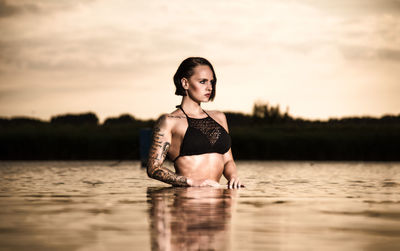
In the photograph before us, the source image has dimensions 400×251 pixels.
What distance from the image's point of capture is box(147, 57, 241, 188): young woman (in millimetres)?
8172

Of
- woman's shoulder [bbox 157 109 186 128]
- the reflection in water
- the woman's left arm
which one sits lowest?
the reflection in water

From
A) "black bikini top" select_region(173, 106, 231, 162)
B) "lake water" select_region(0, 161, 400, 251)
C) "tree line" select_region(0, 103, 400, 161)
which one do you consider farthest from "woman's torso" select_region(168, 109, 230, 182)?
"tree line" select_region(0, 103, 400, 161)

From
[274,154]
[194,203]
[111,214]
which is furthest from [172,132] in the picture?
[274,154]

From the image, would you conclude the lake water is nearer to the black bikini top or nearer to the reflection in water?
the reflection in water

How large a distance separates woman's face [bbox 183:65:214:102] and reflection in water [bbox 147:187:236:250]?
3.54 feet

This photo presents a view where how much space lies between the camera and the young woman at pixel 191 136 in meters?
8.17

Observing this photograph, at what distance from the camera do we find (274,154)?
25188 millimetres

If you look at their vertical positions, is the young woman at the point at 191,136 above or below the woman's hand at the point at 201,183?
above

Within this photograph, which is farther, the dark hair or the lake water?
the dark hair

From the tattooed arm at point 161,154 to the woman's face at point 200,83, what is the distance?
1.44 ft

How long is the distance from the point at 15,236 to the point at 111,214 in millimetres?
1526

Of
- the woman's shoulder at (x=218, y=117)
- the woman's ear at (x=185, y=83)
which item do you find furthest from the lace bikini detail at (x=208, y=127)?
the woman's ear at (x=185, y=83)

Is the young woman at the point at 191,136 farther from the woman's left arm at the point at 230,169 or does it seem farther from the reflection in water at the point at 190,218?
the reflection in water at the point at 190,218

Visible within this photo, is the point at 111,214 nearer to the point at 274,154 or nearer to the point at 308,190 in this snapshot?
the point at 308,190
